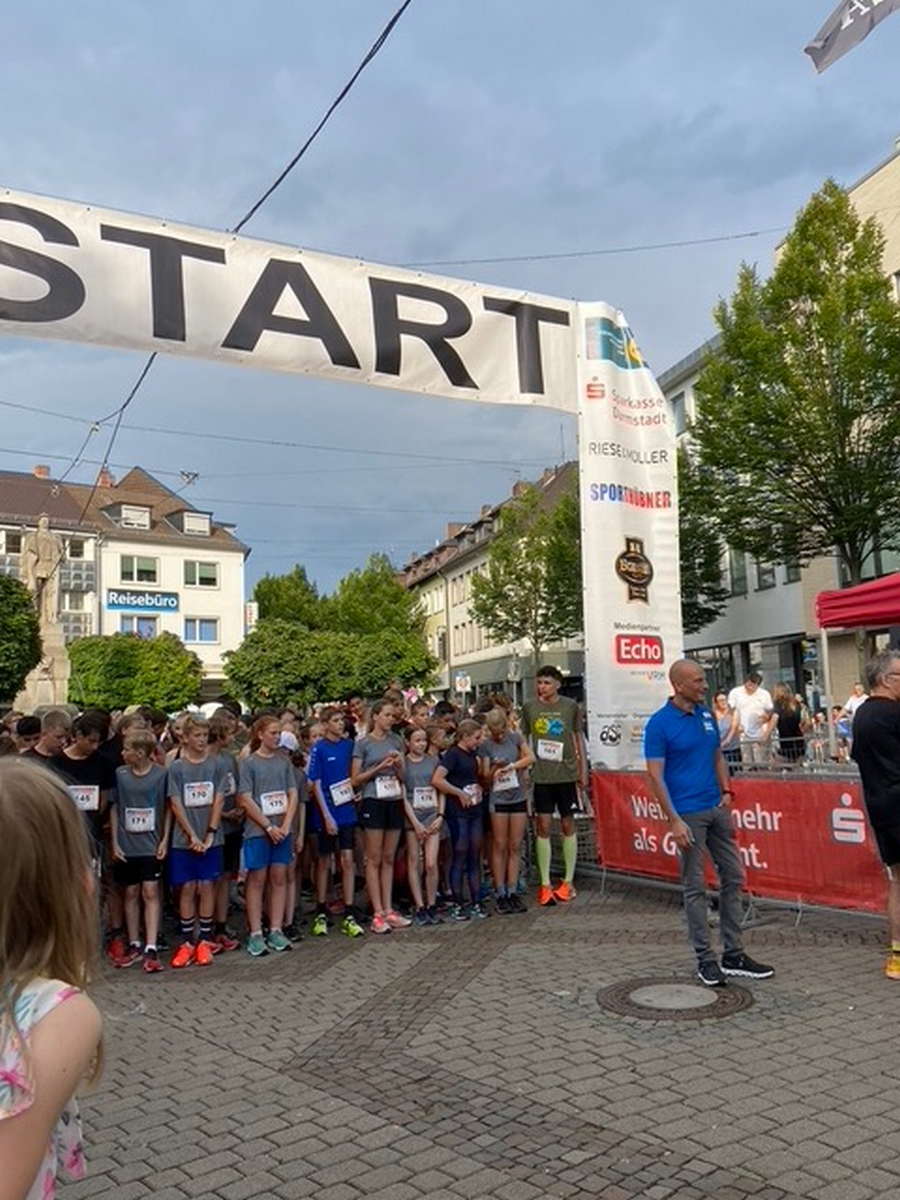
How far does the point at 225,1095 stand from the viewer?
480 centimetres

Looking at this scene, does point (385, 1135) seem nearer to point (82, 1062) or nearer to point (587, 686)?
point (82, 1062)

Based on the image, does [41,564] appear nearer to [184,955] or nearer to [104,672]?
[184,955]

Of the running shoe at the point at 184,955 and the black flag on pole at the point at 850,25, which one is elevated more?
the black flag on pole at the point at 850,25

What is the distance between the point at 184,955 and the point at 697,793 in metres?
3.79

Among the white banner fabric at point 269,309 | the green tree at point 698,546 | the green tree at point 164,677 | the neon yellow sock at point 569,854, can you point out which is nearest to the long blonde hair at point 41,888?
the white banner fabric at point 269,309

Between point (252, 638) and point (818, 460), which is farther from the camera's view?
point (252, 638)

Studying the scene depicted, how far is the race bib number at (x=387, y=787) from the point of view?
27.9ft

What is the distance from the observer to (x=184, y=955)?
7.52m

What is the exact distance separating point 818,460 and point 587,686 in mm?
15148

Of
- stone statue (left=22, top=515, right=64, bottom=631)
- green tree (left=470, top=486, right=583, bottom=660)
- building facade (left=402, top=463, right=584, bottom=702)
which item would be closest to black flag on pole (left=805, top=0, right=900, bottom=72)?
stone statue (left=22, top=515, right=64, bottom=631)

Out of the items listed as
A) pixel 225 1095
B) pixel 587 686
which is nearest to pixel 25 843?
pixel 225 1095

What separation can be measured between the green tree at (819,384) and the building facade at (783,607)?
5.13 ft

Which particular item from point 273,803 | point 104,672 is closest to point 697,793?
point 273,803

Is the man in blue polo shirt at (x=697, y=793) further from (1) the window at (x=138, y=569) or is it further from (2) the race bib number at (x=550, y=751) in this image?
(1) the window at (x=138, y=569)
